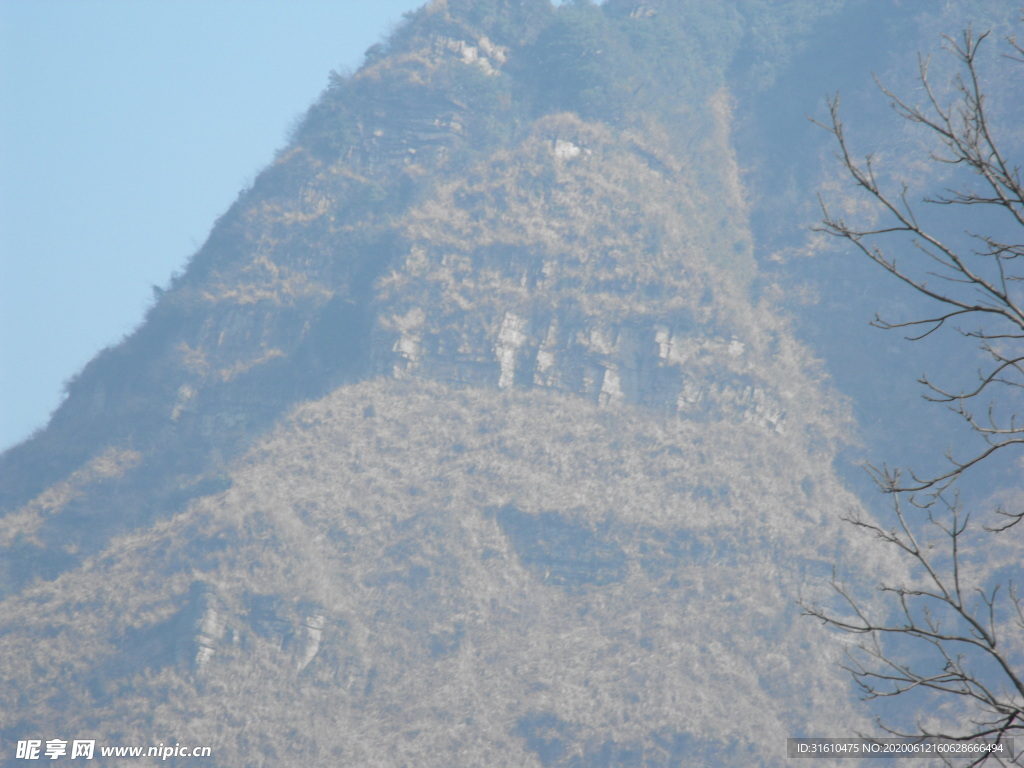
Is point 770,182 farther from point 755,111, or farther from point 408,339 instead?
point 408,339

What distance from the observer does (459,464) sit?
49.2m

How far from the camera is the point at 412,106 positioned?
69.2 m

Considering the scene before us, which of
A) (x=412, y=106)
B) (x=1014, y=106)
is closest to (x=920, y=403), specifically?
(x=1014, y=106)

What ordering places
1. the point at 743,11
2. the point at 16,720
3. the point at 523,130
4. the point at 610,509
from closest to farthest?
the point at 16,720 < the point at 610,509 < the point at 523,130 < the point at 743,11

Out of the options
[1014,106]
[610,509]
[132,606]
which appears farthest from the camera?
[1014,106]

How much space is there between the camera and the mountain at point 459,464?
39.8 m

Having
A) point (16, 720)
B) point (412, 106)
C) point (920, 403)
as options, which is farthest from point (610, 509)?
point (412, 106)

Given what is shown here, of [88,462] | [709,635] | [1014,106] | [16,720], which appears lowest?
[16,720]

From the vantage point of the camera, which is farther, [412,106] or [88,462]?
[412,106]

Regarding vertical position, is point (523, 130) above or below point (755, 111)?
below

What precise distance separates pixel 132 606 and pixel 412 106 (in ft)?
137

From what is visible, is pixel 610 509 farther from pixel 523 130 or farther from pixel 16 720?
pixel 523 130

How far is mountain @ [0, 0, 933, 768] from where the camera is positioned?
39.8 metres

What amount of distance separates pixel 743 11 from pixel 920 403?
150 feet
